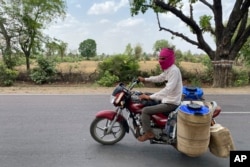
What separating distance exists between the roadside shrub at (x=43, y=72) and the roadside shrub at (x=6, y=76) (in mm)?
904

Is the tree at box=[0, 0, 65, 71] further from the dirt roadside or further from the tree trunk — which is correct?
the tree trunk

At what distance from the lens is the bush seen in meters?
14.9

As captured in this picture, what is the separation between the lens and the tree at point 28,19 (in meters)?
15.9

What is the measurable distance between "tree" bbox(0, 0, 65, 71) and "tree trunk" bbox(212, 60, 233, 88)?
963cm

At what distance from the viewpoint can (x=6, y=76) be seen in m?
14.4

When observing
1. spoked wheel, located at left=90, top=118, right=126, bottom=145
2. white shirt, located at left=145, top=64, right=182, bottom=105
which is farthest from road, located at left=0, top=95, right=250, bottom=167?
white shirt, located at left=145, top=64, right=182, bottom=105

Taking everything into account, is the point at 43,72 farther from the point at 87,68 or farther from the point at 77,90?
the point at 77,90

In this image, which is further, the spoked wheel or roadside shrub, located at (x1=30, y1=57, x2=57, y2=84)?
roadside shrub, located at (x1=30, y1=57, x2=57, y2=84)

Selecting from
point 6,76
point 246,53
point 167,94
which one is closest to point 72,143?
point 167,94

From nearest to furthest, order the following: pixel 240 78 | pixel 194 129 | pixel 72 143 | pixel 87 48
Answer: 1. pixel 194 129
2. pixel 72 143
3. pixel 240 78
4. pixel 87 48

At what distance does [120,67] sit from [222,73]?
497cm

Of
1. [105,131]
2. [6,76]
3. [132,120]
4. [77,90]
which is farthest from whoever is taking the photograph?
[6,76]

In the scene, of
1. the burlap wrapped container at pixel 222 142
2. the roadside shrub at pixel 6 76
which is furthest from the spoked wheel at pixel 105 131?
the roadside shrub at pixel 6 76

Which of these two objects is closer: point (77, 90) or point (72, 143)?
point (72, 143)
